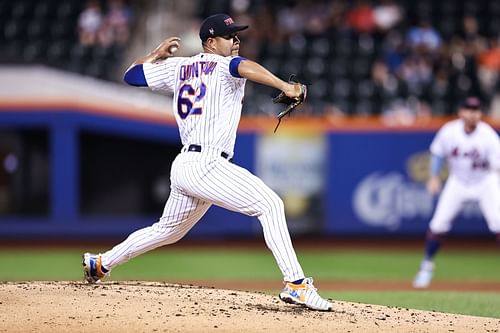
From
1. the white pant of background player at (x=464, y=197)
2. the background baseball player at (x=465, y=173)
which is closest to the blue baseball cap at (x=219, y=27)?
the background baseball player at (x=465, y=173)

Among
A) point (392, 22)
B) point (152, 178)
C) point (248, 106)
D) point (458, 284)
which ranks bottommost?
point (458, 284)

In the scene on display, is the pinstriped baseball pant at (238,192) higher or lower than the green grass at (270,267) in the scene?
higher

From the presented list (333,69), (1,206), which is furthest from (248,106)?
(1,206)

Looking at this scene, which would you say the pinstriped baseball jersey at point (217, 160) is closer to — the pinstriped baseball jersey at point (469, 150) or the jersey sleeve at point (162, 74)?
the jersey sleeve at point (162, 74)

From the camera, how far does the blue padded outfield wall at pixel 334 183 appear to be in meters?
13.9

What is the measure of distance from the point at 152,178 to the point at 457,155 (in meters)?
5.91

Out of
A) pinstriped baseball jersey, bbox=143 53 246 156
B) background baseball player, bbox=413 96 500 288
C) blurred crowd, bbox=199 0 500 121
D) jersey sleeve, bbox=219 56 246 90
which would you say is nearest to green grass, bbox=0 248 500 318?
background baseball player, bbox=413 96 500 288

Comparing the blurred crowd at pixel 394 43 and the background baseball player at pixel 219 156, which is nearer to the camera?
the background baseball player at pixel 219 156

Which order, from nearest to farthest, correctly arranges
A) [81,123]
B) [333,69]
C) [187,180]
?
[187,180], [81,123], [333,69]

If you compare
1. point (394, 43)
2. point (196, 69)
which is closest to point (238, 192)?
point (196, 69)

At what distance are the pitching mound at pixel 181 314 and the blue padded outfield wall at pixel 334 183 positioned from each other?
7157mm

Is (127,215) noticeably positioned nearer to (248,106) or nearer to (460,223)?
(248,106)

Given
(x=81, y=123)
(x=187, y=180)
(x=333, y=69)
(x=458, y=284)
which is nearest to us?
(x=187, y=180)

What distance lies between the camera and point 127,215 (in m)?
14.3
